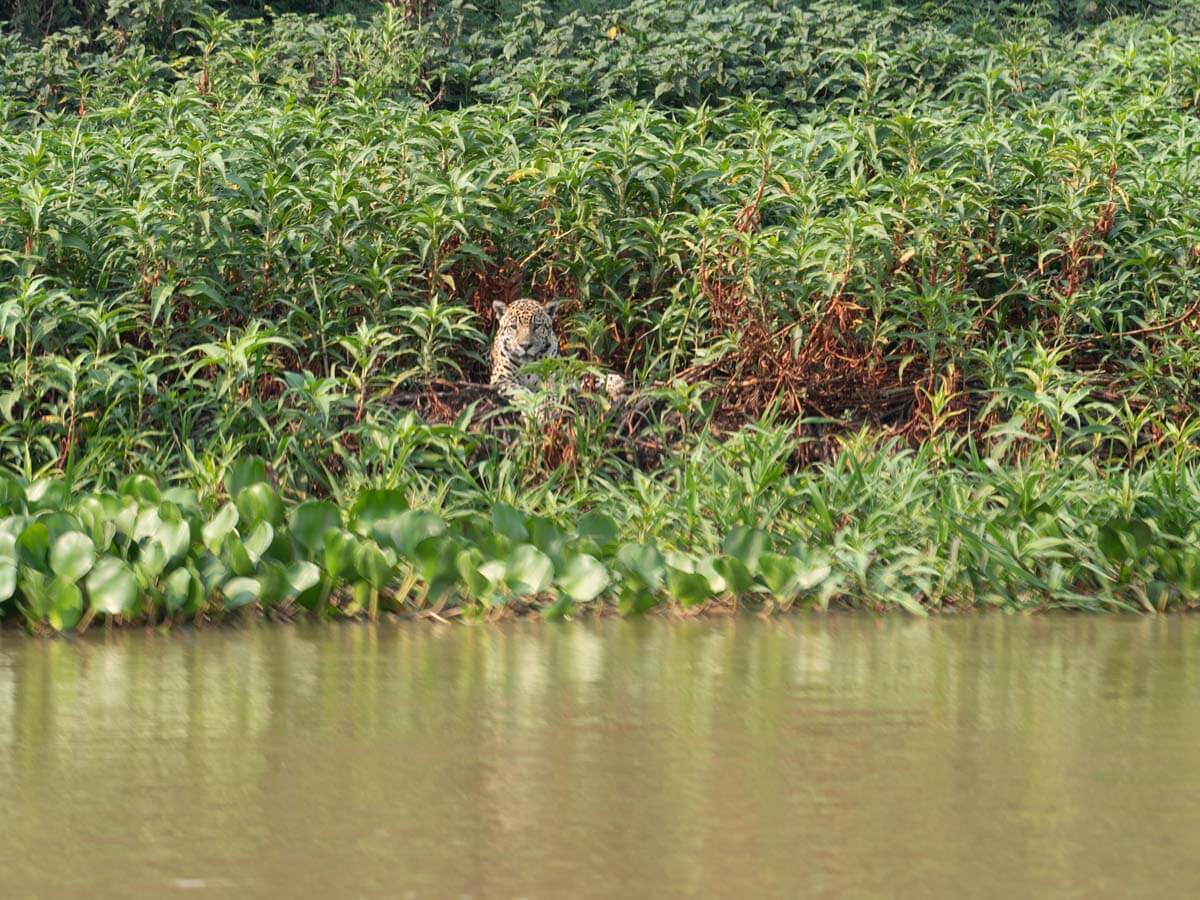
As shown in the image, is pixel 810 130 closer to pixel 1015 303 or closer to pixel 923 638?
pixel 1015 303

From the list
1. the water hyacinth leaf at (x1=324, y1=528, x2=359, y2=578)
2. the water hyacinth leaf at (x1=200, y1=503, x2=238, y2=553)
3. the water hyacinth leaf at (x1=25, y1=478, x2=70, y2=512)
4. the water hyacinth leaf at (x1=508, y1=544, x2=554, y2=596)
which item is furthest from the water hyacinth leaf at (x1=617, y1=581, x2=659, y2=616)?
the water hyacinth leaf at (x1=25, y1=478, x2=70, y2=512)

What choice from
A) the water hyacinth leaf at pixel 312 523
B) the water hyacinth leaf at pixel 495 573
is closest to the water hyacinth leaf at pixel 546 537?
the water hyacinth leaf at pixel 495 573

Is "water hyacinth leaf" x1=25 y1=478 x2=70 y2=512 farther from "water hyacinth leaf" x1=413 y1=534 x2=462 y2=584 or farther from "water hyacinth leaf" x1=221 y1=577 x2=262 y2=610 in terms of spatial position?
"water hyacinth leaf" x1=413 y1=534 x2=462 y2=584

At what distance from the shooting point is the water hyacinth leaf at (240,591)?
5.41m

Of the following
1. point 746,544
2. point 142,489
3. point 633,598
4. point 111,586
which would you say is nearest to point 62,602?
point 111,586

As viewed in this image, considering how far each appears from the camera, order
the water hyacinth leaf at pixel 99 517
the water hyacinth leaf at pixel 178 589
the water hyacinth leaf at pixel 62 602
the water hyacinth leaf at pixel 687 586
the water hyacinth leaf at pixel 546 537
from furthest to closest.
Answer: the water hyacinth leaf at pixel 546 537 < the water hyacinth leaf at pixel 687 586 < the water hyacinth leaf at pixel 99 517 < the water hyacinth leaf at pixel 178 589 < the water hyacinth leaf at pixel 62 602

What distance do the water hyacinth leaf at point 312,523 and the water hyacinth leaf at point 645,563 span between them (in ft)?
3.19

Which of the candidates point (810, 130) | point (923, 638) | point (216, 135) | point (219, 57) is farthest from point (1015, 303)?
point (219, 57)

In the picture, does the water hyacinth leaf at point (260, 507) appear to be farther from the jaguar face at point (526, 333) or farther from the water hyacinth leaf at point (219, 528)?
the jaguar face at point (526, 333)

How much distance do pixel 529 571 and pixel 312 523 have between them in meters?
0.75

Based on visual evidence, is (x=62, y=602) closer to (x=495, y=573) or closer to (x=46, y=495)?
(x=46, y=495)

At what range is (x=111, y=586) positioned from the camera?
5.23 metres

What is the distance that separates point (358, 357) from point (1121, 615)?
10.0 feet

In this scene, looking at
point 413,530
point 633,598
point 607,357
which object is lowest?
point 633,598
